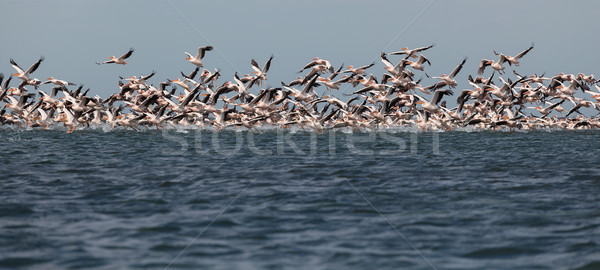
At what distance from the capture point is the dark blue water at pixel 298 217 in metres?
8.84

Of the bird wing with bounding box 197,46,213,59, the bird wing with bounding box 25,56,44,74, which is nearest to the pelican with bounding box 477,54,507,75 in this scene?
the bird wing with bounding box 197,46,213,59

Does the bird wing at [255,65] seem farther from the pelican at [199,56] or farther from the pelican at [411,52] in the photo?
the pelican at [411,52]

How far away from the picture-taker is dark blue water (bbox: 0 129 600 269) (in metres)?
8.84

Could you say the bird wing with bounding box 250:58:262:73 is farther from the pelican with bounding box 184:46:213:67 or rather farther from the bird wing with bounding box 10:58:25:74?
the bird wing with bounding box 10:58:25:74

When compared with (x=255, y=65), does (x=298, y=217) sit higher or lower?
lower

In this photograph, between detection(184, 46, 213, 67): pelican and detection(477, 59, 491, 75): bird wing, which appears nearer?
detection(184, 46, 213, 67): pelican

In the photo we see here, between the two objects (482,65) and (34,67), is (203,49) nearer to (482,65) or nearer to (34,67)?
(34,67)

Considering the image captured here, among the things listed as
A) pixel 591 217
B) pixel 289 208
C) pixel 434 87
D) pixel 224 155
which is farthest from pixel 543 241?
pixel 434 87

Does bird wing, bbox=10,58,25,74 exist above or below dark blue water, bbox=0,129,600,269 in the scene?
above

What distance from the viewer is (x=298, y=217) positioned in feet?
38.1

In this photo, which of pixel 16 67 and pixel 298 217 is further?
pixel 16 67

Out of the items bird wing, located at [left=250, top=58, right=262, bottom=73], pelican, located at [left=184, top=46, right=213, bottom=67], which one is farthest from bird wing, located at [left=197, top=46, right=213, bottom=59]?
bird wing, located at [left=250, top=58, right=262, bottom=73]

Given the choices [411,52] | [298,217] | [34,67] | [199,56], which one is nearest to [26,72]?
[34,67]

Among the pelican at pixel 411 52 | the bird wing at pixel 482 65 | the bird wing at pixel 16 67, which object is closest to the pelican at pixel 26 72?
the bird wing at pixel 16 67
